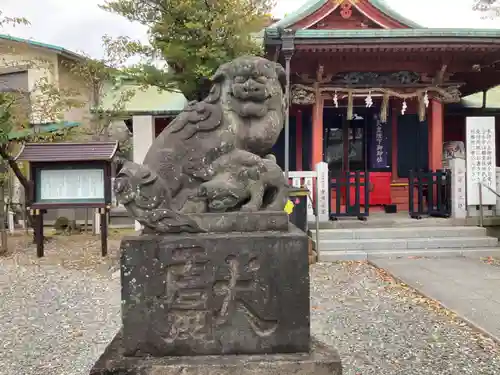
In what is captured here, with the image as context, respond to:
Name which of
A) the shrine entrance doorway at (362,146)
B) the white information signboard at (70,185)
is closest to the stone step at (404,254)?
the shrine entrance doorway at (362,146)

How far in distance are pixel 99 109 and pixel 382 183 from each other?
25.9 ft

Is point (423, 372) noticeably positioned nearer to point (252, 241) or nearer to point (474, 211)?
point (252, 241)

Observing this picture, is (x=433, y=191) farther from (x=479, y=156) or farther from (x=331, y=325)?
(x=331, y=325)

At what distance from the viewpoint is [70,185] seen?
830cm

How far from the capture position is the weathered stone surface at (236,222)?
7.93 ft

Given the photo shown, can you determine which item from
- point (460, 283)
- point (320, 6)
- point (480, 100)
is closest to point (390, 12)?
point (320, 6)

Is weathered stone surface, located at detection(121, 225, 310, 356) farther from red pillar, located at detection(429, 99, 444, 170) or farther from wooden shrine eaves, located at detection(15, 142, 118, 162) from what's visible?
red pillar, located at detection(429, 99, 444, 170)

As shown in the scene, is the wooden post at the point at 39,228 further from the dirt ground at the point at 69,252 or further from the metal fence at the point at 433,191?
the metal fence at the point at 433,191

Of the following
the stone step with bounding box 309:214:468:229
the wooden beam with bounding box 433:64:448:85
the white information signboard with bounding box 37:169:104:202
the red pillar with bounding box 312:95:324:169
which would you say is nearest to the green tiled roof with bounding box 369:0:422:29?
the wooden beam with bounding box 433:64:448:85

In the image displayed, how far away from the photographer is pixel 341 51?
8.66 m

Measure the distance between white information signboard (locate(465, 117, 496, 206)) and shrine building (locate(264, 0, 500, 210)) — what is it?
102cm

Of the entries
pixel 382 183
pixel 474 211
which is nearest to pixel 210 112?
pixel 474 211

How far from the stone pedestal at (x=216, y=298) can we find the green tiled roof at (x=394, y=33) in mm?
6581

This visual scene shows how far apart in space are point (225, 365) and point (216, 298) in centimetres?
32
